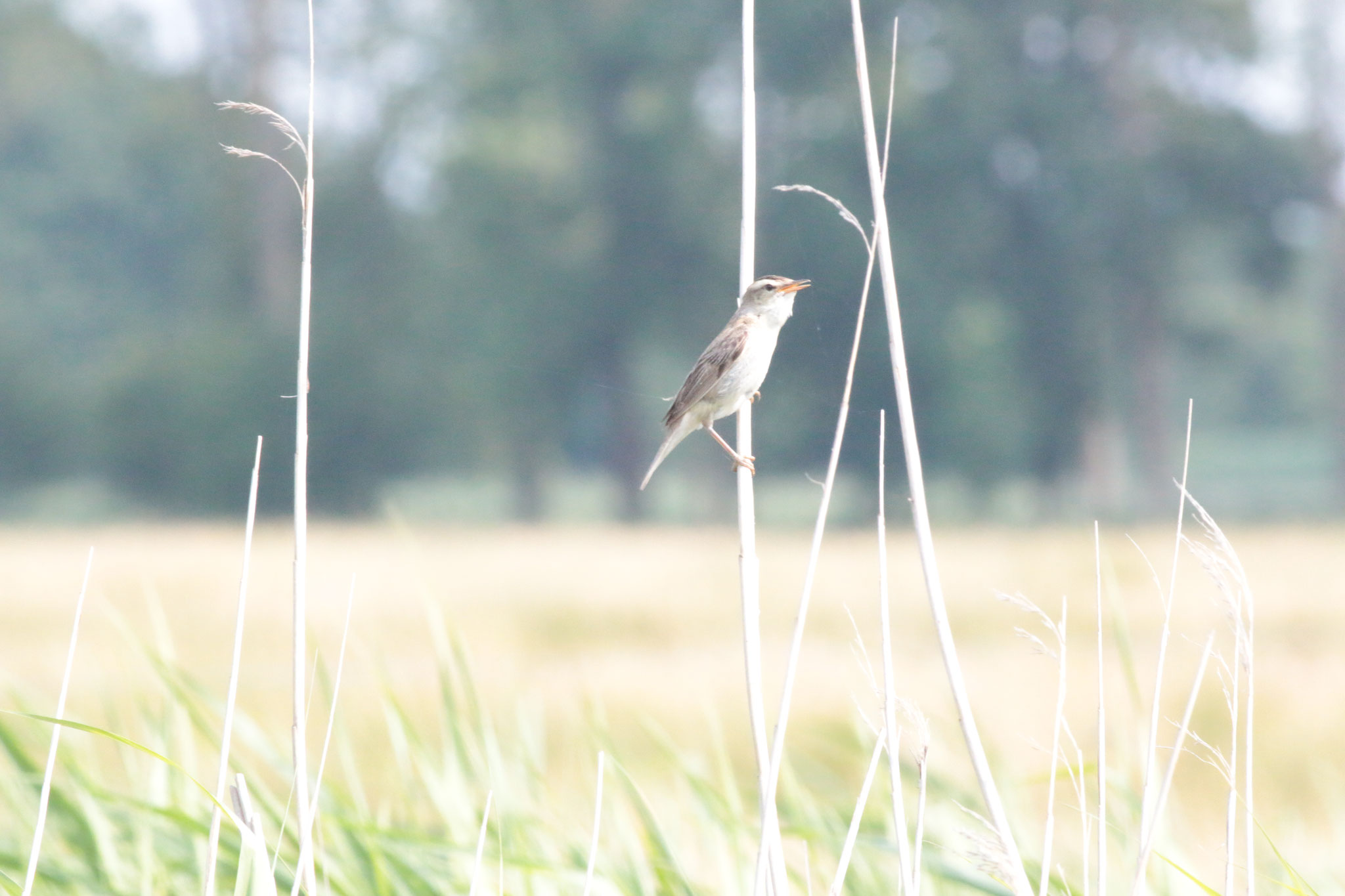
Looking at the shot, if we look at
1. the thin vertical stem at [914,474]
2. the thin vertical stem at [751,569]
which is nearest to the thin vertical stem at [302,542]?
the thin vertical stem at [751,569]

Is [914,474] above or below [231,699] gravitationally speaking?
above

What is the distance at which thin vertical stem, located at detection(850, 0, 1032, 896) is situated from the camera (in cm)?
143

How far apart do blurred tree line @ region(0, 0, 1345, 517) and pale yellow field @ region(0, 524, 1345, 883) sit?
720 cm

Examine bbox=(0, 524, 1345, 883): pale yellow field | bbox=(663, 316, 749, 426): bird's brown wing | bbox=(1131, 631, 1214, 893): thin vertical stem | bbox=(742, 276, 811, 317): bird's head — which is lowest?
bbox=(0, 524, 1345, 883): pale yellow field

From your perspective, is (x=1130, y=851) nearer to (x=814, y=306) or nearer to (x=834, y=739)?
(x=834, y=739)

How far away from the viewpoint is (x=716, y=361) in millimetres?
2016

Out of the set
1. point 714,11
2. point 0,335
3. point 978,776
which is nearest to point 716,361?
point 978,776

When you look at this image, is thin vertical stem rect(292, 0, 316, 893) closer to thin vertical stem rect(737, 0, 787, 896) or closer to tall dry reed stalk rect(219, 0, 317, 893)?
tall dry reed stalk rect(219, 0, 317, 893)

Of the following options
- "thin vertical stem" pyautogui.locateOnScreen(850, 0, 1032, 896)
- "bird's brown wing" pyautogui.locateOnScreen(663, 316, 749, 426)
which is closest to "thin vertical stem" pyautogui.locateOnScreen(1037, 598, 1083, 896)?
"thin vertical stem" pyautogui.locateOnScreen(850, 0, 1032, 896)

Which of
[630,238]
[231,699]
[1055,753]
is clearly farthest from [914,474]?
[630,238]

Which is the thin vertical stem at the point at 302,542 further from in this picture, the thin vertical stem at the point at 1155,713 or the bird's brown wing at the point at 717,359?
the thin vertical stem at the point at 1155,713

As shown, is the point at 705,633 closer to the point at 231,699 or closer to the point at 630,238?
the point at 231,699

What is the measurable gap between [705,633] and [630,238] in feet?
52.7

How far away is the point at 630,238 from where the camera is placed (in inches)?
997
